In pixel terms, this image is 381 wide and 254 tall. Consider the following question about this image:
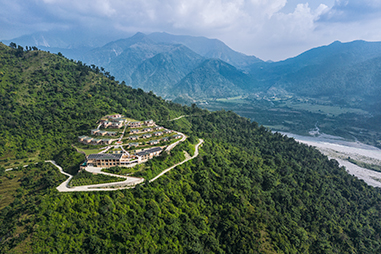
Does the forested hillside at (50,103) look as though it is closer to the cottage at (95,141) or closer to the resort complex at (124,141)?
the resort complex at (124,141)

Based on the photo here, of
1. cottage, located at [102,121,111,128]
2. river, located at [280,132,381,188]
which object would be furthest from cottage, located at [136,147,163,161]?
river, located at [280,132,381,188]

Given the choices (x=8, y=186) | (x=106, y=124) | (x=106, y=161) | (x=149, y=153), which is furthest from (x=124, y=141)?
(x=8, y=186)

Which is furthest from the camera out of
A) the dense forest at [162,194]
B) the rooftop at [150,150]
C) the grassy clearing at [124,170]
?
the rooftop at [150,150]

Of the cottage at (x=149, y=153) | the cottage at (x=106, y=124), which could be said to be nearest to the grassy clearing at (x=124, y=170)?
the cottage at (x=149, y=153)

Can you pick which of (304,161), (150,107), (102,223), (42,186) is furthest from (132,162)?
(304,161)

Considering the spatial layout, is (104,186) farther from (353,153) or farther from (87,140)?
(353,153)

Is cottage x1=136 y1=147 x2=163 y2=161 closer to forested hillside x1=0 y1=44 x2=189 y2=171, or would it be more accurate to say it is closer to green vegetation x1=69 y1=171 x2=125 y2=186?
green vegetation x1=69 y1=171 x2=125 y2=186

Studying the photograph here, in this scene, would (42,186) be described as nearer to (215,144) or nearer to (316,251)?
(215,144)
